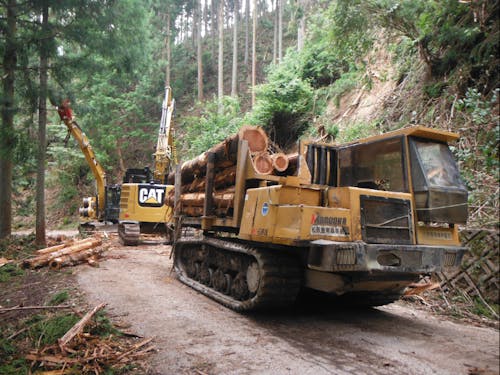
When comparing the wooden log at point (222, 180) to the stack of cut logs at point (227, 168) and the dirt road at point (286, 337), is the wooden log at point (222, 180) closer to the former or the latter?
the stack of cut logs at point (227, 168)

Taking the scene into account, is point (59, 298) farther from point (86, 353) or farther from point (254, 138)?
point (254, 138)

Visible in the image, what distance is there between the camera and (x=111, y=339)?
4527 millimetres

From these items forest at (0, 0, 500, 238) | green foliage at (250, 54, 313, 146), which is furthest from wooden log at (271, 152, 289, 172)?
green foliage at (250, 54, 313, 146)

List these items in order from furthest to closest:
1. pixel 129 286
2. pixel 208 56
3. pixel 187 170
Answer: pixel 208 56
pixel 187 170
pixel 129 286

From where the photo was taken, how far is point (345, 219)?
4.49 meters

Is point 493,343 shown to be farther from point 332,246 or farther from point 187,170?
point 187,170

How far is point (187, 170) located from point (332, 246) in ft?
16.0

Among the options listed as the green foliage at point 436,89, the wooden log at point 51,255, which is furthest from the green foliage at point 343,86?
the wooden log at point 51,255

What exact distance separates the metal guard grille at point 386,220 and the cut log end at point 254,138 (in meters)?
2.12

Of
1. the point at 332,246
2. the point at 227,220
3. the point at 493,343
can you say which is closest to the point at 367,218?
the point at 332,246

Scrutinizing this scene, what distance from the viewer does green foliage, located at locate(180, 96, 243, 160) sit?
1941 centimetres

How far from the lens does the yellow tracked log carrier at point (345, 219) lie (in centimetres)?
436

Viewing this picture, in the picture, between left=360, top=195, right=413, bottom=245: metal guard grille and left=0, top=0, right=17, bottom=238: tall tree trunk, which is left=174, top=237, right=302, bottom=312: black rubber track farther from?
left=0, top=0, right=17, bottom=238: tall tree trunk

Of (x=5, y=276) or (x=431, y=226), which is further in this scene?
(x=5, y=276)
